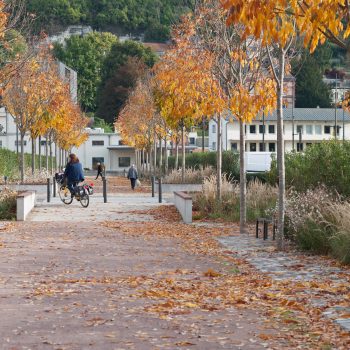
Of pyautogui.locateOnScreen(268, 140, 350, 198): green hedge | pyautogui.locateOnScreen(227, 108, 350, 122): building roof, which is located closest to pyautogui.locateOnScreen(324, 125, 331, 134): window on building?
pyautogui.locateOnScreen(227, 108, 350, 122): building roof

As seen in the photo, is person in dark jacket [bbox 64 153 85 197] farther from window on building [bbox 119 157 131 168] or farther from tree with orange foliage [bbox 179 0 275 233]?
window on building [bbox 119 157 131 168]

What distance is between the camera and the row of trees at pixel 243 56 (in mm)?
8852

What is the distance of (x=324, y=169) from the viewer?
822 inches

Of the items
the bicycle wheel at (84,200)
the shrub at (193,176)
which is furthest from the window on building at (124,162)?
the bicycle wheel at (84,200)

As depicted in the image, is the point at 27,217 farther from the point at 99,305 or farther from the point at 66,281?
the point at 99,305

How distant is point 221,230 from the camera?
72.7ft

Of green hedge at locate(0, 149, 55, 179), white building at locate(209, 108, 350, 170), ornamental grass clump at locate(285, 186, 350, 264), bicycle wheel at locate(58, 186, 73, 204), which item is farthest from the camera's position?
white building at locate(209, 108, 350, 170)

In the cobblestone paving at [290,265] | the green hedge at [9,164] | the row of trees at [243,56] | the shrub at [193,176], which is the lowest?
the cobblestone paving at [290,265]

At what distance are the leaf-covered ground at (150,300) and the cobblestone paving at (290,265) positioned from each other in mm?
171

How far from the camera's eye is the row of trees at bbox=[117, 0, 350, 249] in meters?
8.85

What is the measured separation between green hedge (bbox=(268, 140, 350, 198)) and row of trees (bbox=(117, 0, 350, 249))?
5.01ft

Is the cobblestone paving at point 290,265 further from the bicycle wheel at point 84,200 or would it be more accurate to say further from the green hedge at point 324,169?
the bicycle wheel at point 84,200

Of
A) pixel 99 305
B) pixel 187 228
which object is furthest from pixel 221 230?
pixel 99 305

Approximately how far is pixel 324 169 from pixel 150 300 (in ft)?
34.6
